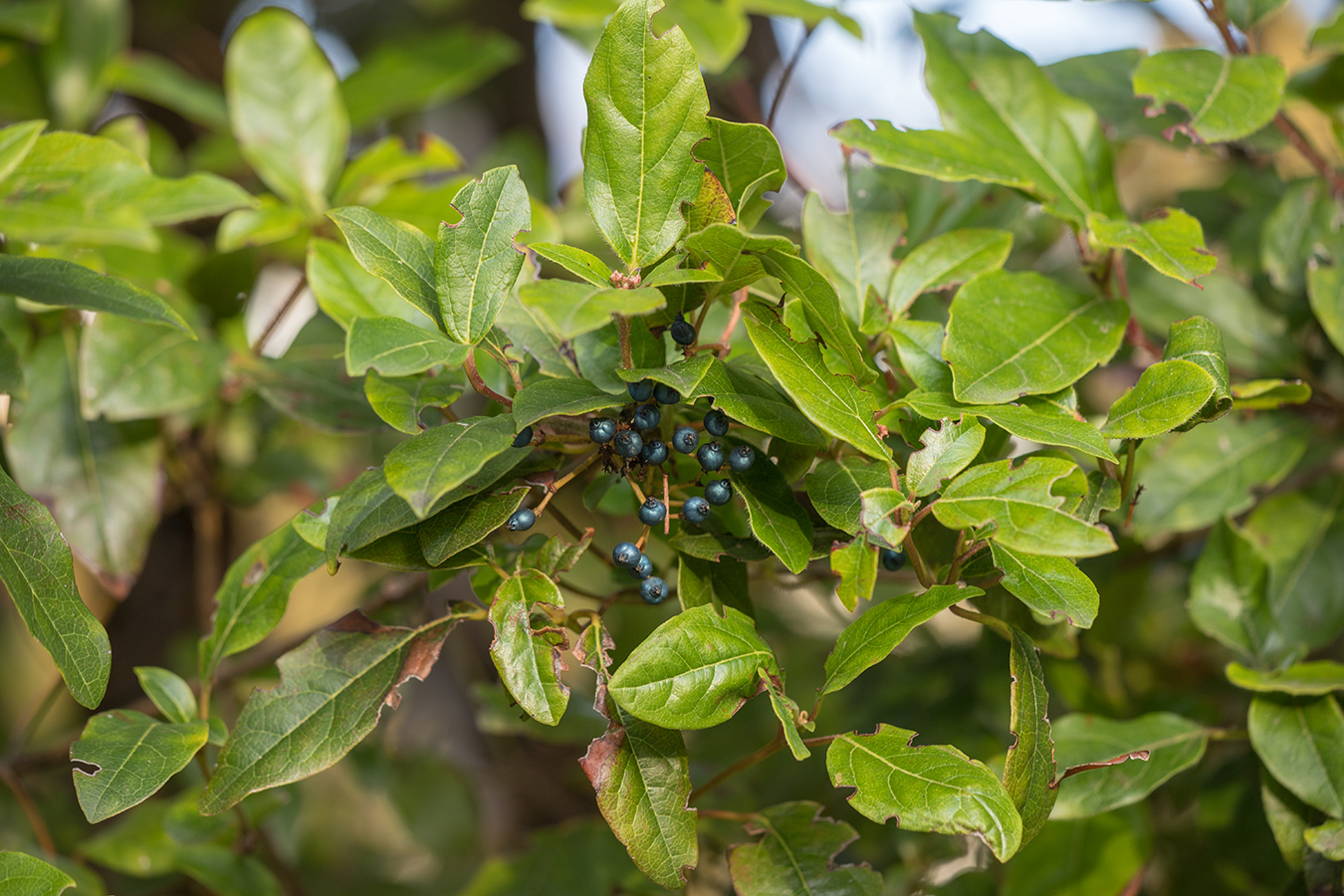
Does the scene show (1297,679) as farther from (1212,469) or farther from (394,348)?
(394,348)

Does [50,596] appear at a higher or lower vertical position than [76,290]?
lower

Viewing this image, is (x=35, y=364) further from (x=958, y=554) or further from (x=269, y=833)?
(x=958, y=554)

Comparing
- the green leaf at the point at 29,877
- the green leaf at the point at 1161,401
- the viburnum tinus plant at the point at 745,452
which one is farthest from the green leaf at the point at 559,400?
the green leaf at the point at 29,877

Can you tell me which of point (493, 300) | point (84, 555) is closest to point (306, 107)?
point (84, 555)

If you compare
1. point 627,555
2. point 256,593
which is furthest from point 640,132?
point 256,593

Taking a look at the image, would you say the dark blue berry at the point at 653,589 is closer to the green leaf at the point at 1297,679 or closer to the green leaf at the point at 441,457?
the green leaf at the point at 441,457

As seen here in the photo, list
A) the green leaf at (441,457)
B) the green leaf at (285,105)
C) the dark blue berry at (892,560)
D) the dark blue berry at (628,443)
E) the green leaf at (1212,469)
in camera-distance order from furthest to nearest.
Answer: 1. the green leaf at (285,105)
2. the green leaf at (1212,469)
3. the dark blue berry at (892,560)
4. the dark blue berry at (628,443)
5. the green leaf at (441,457)
